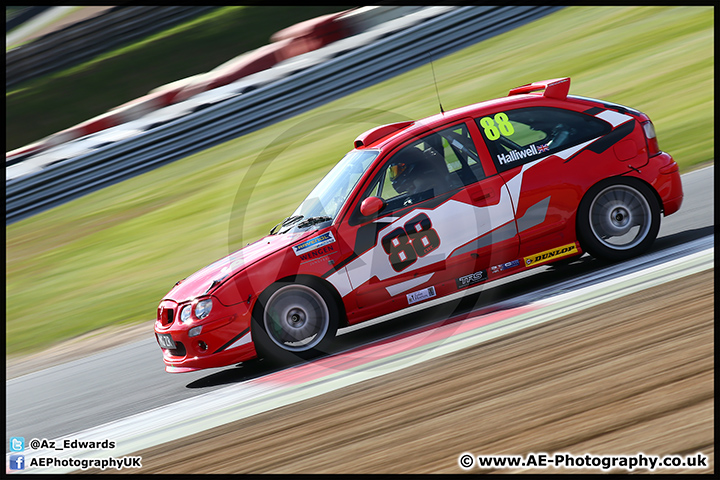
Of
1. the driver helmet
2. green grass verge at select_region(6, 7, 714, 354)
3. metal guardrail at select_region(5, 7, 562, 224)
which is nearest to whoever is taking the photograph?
the driver helmet

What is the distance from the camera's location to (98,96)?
22.4 metres

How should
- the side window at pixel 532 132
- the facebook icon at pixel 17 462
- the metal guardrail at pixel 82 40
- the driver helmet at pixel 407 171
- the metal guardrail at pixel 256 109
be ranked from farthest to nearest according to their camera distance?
the metal guardrail at pixel 82 40, the metal guardrail at pixel 256 109, the side window at pixel 532 132, the driver helmet at pixel 407 171, the facebook icon at pixel 17 462

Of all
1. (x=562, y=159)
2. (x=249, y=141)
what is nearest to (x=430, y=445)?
(x=562, y=159)

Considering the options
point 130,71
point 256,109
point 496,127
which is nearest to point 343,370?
point 496,127

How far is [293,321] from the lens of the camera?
5.31 meters

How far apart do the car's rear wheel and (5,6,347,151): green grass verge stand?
18.5 meters

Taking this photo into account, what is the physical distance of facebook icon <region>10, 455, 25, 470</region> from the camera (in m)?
4.32

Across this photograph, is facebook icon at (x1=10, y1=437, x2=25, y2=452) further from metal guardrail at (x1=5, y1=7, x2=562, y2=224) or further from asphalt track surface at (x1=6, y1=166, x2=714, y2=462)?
metal guardrail at (x1=5, y1=7, x2=562, y2=224)

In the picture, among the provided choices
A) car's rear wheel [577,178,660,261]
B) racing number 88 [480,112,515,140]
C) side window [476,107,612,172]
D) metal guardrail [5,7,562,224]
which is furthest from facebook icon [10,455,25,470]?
metal guardrail [5,7,562,224]

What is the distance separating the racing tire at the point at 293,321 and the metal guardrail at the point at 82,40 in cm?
2086

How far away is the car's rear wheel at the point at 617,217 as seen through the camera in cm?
566

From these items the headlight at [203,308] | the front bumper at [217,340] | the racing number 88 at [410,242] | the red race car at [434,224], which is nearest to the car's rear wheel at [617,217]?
the red race car at [434,224]

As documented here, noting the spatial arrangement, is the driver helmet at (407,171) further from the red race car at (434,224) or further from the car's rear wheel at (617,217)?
the car's rear wheel at (617,217)

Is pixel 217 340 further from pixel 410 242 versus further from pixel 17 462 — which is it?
pixel 410 242
